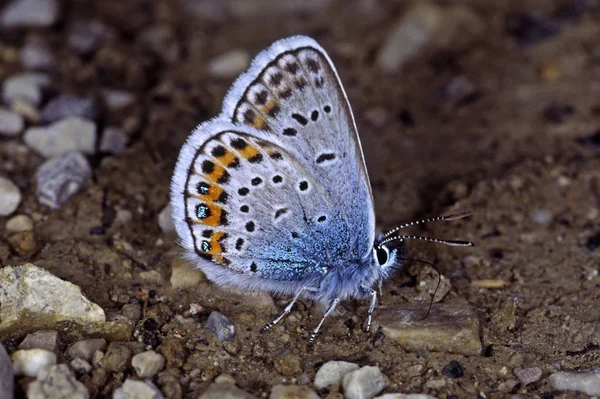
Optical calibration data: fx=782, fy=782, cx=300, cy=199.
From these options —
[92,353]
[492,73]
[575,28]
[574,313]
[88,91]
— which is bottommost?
[92,353]

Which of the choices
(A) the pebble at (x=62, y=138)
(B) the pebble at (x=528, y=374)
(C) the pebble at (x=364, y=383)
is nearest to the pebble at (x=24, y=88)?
(A) the pebble at (x=62, y=138)

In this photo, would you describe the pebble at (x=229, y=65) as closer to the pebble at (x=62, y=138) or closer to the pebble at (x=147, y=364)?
the pebble at (x=62, y=138)

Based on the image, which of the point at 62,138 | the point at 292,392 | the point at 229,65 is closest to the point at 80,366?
the point at 292,392

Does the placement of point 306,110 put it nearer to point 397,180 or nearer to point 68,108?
point 397,180

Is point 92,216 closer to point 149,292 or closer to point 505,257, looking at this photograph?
point 149,292

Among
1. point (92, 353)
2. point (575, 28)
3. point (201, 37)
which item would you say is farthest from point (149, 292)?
point (575, 28)

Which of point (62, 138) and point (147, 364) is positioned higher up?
point (62, 138)

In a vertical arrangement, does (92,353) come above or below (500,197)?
below
